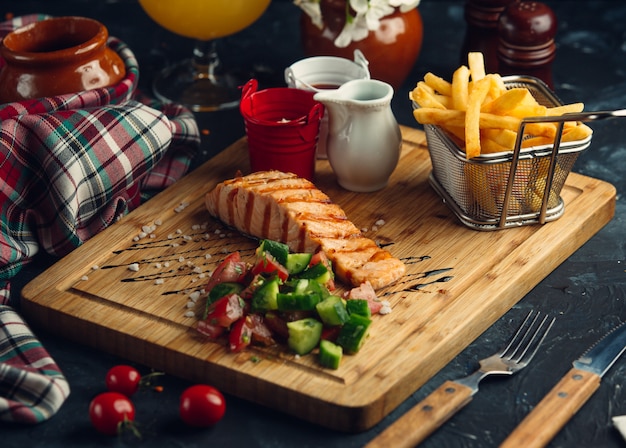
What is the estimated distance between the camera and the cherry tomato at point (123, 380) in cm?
302

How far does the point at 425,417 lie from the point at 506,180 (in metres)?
1.19

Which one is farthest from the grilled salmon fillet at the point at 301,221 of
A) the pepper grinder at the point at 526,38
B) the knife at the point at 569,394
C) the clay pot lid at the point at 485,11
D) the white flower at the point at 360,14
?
the clay pot lid at the point at 485,11

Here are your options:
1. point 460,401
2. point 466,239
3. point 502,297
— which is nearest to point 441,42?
point 466,239

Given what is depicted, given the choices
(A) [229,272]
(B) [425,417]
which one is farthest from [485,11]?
(B) [425,417]

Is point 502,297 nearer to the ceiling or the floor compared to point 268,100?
nearer to the floor

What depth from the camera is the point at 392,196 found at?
402cm

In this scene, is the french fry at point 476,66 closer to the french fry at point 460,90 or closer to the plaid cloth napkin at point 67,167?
the french fry at point 460,90

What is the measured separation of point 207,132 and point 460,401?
86.0 inches

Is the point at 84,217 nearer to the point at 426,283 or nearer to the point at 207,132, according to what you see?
the point at 207,132

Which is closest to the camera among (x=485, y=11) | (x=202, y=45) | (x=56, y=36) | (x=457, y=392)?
(x=457, y=392)

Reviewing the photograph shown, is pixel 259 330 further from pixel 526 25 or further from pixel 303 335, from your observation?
pixel 526 25

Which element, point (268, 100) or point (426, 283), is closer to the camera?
point (426, 283)

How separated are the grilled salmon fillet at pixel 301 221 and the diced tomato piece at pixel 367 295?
0.06 metres

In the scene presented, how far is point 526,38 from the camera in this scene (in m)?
4.54
